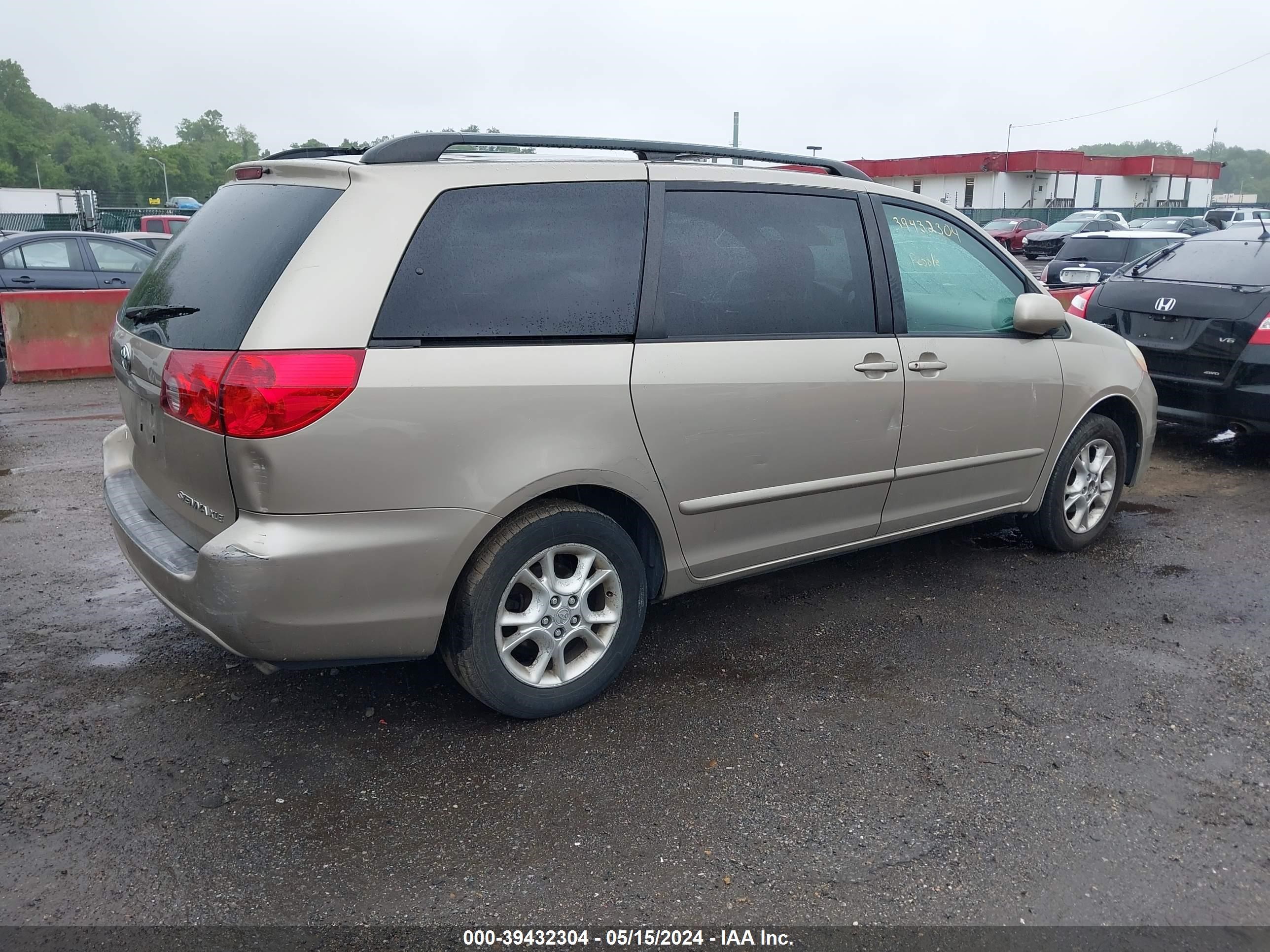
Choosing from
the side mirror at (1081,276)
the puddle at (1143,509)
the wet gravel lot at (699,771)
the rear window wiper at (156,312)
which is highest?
the rear window wiper at (156,312)

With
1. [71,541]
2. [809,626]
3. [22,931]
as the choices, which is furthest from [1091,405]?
[71,541]

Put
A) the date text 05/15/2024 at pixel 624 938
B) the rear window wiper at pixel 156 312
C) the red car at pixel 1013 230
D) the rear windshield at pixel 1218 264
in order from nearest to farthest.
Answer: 1. the date text 05/15/2024 at pixel 624 938
2. the rear window wiper at pixel 156 312
3. the rear windshield at pixel 1218 264
4. the red car at pixel 1013 230

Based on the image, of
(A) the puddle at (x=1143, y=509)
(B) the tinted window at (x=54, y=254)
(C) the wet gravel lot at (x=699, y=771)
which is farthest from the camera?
(B) the tinted window at (x=54, y=254)

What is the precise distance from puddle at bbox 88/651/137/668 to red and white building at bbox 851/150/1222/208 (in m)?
53.2

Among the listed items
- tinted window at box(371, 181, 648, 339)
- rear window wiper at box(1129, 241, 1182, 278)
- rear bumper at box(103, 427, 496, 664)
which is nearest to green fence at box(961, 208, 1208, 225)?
rear window wiper at box(1129, 241, 1182, 278)

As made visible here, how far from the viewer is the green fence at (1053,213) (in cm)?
4844

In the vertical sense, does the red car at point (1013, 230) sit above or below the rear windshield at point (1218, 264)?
below

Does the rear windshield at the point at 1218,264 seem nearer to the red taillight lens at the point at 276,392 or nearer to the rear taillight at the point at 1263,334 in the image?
the rear taillight at the point at 1263,334

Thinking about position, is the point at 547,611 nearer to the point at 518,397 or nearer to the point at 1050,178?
the point at 518,397

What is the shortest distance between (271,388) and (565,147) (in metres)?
1.38

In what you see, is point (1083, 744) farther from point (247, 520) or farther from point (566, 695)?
point (247, 520)

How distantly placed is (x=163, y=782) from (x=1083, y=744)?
2.85m

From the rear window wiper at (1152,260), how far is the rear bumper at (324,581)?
258 inches

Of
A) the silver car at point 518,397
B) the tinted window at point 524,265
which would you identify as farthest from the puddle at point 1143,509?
the tinted window at point 524,265
